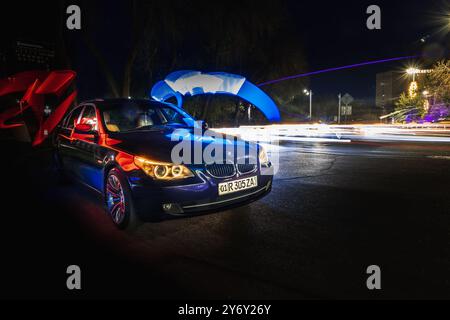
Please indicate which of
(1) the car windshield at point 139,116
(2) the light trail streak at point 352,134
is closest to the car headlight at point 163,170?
(1) the car windshield at point 139,116

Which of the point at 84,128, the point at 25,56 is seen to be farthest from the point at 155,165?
the point at 25,56

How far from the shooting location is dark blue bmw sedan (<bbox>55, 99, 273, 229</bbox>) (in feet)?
12.2

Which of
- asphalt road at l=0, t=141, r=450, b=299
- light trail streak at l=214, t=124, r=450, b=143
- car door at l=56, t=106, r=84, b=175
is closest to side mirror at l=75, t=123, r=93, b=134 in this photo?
car door at l=56, t=106, r=84, b=175

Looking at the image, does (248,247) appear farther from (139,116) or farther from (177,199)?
(139,116)

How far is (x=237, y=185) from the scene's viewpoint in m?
4.12

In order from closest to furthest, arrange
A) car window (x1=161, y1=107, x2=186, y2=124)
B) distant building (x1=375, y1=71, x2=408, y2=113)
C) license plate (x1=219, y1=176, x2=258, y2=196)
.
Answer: license plate (x1=219, y1=176, x2=258, y2=196)
car window (x1=161, y1=107, x2=186, y2=124)
distant building (x1=375, y1=71, x2=408, y2=113)

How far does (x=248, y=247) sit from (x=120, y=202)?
5.30ft

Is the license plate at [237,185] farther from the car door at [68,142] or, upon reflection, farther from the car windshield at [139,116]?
the car door at [68,142]

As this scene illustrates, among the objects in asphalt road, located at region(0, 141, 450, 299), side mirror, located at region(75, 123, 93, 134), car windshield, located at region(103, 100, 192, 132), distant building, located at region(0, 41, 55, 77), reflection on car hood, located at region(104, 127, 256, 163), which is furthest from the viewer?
Answer: distant building, located at region(0, 41, 55, 77)

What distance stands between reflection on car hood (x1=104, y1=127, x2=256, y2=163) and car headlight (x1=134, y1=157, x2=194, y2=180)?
0.06 metres

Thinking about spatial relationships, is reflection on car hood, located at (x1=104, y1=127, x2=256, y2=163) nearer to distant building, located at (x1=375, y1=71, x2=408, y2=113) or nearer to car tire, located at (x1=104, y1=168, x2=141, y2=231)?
car tire, located at (x1=104, y1=168, x2=141, y2=231)
